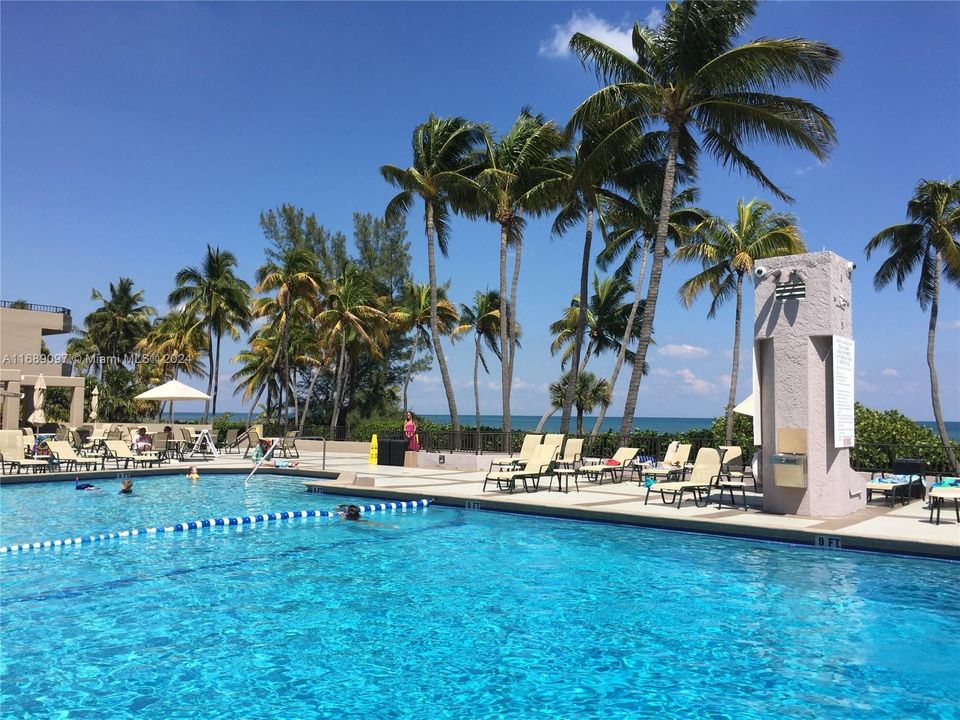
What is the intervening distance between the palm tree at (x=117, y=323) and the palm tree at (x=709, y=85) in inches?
1598

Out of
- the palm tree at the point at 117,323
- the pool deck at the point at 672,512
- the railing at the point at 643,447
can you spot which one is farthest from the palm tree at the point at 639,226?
the palm tree at the point at 117,323

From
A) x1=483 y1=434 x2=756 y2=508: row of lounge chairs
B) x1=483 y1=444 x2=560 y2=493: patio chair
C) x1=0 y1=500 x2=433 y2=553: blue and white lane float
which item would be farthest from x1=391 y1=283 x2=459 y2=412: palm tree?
x1=0 y1=500 x2=433 y2=553: blue and white lane float

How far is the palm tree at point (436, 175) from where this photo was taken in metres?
27.0

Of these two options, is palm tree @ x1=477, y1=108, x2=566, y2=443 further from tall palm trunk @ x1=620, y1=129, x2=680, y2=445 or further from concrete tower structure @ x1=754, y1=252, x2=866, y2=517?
concrete tower structure @ x1=754, y1=252, x2=866, y2=517

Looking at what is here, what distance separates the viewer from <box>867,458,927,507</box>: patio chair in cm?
1284

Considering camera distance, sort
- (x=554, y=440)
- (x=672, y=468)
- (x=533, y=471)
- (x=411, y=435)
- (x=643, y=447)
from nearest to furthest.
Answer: (x=533, y=471) < (x=672, y=468) < (x=554, y=440) < (x=643, y=447) < (x=411, y=435)

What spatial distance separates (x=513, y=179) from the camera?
25.8 metres

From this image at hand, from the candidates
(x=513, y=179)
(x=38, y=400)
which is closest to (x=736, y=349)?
(x=513, y=179)

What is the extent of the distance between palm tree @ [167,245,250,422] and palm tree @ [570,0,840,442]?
2630cm

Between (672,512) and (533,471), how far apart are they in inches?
164

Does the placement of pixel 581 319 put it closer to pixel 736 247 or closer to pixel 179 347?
pixel 736 247

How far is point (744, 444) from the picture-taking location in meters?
22.2

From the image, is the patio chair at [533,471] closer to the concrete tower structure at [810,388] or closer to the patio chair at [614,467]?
the patio chair at [614,467]

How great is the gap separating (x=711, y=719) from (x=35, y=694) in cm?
503
